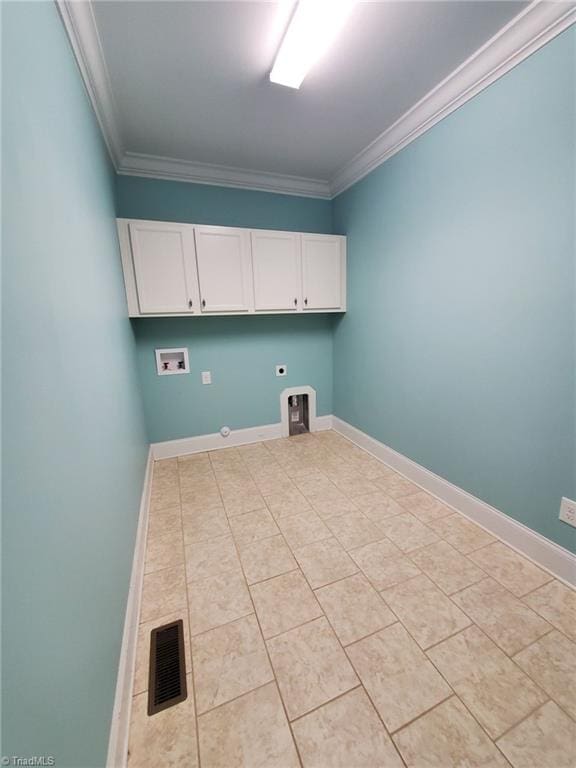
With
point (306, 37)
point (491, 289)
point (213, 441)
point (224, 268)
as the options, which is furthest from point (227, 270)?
point (491, 289)

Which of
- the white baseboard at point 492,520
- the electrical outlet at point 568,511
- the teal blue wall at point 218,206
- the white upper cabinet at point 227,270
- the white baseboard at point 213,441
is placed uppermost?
the teal blue wall at point 218,206

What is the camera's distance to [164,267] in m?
2.45

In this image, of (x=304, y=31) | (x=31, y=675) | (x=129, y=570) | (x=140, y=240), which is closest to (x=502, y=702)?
(x=31, y=675)

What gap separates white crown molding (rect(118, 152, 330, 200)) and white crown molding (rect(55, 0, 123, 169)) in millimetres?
435

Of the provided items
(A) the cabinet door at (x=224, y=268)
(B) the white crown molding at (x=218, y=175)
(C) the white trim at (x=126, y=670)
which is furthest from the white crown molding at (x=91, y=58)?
(C) the white trim at (x=126, y=670)

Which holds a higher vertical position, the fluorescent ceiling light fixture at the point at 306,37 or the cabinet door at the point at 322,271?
the fluorescent ceiling light fixture at the point at 306,37

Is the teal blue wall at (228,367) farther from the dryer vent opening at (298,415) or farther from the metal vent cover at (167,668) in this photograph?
the metal vent cover at (167,668)

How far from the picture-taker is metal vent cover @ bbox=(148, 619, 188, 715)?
3.66ft

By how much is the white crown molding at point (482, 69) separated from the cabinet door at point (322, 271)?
79cm

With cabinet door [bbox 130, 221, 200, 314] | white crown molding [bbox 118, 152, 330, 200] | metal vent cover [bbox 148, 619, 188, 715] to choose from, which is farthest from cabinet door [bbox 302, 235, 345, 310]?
metal vent cover [bbox 148, 619, 188, 715]

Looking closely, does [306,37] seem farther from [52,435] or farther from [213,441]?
[213,441]

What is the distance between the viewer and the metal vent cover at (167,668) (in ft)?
3.66

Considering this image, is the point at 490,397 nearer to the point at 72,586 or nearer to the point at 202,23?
the point at 72,586

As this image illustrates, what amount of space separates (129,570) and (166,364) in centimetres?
183
